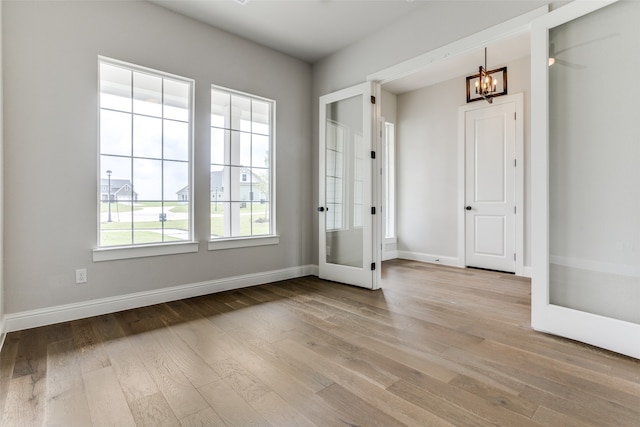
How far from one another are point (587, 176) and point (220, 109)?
11.5 feet

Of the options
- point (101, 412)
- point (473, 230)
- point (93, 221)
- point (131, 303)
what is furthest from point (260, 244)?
point (473, 230)

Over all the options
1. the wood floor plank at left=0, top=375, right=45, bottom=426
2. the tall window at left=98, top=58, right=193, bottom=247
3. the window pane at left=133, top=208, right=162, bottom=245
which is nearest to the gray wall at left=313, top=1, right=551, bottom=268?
the tall window at left=98, top=58, right=193, bottom=247

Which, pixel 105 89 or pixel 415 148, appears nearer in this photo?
pixel 105 89

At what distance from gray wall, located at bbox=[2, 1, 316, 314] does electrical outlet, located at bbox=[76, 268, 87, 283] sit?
5cm

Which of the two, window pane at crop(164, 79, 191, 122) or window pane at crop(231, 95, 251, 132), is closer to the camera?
window pane at crop(164, 79, 191, 122)

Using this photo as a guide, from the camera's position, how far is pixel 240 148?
385 centimetres

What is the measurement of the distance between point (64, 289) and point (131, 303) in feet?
1.75

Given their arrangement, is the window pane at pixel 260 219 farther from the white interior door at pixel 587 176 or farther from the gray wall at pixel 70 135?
the white interior door at pixel 587 176

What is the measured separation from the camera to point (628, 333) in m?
2.00

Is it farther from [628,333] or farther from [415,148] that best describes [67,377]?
[415,148]

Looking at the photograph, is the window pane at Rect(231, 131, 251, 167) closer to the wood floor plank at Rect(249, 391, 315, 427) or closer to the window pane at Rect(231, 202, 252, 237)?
the window pane at Rect(231, 202, 252, 237)

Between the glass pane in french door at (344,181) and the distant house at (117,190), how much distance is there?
7.30ft

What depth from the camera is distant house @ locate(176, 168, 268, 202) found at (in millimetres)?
3521

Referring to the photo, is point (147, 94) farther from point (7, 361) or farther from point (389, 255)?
point (389, 255)
